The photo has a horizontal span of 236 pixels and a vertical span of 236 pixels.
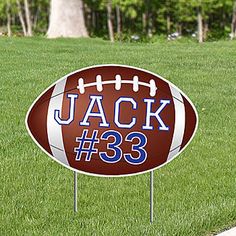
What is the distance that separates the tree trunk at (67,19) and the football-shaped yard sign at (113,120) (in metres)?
17.8

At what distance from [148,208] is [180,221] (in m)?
0.46

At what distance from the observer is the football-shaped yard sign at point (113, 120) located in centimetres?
498

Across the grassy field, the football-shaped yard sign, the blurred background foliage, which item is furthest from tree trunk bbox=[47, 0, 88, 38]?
the football-shaped yard sign

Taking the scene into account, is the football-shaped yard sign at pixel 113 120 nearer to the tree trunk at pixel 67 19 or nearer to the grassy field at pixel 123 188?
the grassy field at pixel 123 188

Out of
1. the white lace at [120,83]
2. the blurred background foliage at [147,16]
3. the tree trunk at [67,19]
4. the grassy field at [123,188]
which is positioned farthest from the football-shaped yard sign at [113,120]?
the blurred background foliage at [147,16]

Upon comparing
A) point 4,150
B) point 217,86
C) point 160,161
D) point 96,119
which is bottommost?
point 217,86

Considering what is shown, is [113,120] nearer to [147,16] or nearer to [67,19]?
[67,19]

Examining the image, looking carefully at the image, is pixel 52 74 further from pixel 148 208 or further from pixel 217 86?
pixel 148 208

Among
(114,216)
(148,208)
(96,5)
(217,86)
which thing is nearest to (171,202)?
(148,208)

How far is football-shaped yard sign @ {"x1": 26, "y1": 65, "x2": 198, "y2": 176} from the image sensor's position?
4.98 metres

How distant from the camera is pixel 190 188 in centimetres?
613

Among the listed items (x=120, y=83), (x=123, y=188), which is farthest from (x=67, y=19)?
(x=120, y=83)

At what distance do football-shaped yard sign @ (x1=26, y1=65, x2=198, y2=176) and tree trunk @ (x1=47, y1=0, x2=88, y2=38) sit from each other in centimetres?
1782

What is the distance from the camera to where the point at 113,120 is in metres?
5.04
